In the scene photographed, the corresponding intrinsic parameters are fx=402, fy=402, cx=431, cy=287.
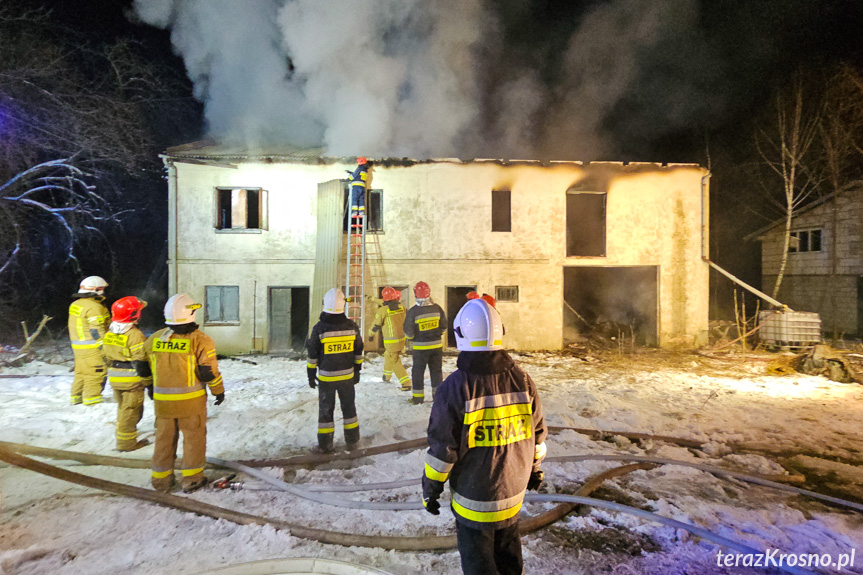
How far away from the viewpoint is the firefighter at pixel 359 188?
1113 cm

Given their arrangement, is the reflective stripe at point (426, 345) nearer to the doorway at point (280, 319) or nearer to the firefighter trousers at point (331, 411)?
the firefighter trousers at point (331, 411)

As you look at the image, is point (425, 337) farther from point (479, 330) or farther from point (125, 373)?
point (479, 330)

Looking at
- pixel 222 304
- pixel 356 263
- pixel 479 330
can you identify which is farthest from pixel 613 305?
pixel 479 330

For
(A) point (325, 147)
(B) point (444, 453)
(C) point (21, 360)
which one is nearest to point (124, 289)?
(C) point (21, 360)

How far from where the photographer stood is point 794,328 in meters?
11.1

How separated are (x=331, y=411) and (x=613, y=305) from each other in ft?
46.0

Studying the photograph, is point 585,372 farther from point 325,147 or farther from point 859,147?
point 859,147

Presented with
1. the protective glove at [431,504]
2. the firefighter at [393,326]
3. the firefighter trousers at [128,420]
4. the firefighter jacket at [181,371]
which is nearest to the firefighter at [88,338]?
the firefighter trousers at [128,420]

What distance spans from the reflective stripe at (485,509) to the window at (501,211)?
35.8 feet

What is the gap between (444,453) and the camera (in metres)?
2.02

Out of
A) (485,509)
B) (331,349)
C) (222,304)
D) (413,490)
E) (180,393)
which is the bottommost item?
(413,490)

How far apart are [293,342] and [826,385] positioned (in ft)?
43.8

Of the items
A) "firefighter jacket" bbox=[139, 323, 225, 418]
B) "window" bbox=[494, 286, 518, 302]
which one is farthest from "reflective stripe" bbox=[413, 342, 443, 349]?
"window" bbox=[494, 286, 518, 302]

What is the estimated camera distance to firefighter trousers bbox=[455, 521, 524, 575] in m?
2.09
